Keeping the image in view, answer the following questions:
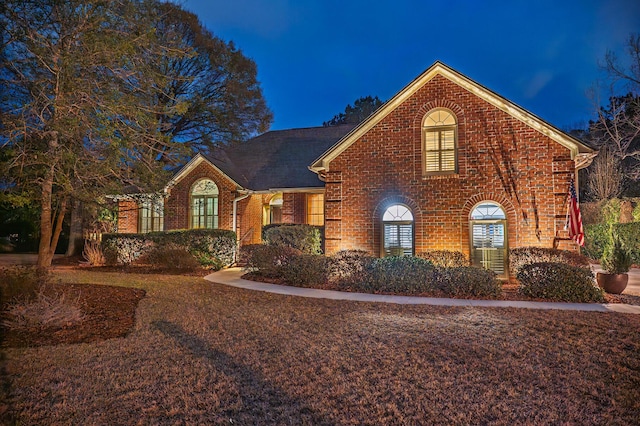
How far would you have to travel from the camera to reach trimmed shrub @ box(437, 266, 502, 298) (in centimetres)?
999

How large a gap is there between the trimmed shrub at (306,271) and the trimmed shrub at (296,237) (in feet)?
11.3

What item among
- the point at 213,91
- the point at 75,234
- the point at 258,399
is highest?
the point at 213,91

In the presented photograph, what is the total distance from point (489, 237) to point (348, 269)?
15.9 feet

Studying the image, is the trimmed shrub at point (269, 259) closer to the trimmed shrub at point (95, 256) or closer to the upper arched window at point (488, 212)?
the upper arched window at point (488, 212)

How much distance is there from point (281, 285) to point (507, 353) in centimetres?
749

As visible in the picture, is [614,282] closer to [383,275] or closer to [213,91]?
[383,275]

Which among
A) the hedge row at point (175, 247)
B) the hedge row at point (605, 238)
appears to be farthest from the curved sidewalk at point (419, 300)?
the hedge row at point (605, 238)

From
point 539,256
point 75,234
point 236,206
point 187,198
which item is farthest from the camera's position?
point 75,234

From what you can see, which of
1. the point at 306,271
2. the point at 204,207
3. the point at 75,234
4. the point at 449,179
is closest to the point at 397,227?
the point at 449,179

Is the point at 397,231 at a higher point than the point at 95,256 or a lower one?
higher

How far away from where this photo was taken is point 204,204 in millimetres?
19953

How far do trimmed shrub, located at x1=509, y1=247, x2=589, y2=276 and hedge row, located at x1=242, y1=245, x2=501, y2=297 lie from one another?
1890mm

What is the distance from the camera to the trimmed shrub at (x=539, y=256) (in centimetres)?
1116

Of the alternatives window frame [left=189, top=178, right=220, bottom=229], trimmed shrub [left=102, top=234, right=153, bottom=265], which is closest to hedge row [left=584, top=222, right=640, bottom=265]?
window frame [left=189, top=178, right=220, bottom=229]
